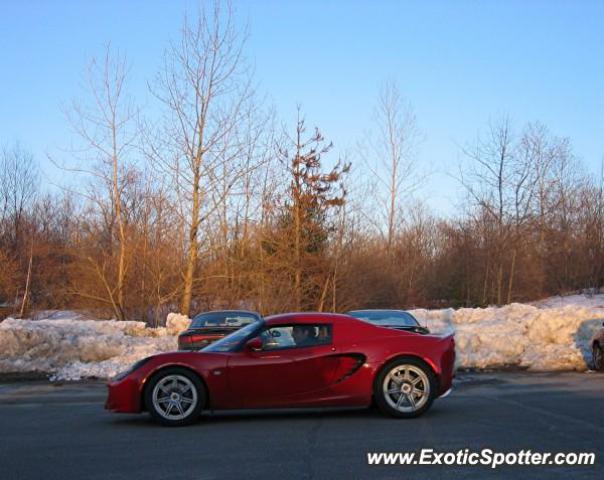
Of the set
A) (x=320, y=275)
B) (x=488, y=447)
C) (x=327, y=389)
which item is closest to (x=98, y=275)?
(x=320, y=275)

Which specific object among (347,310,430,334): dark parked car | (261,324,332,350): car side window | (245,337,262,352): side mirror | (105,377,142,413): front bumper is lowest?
(105,377,142,413): front bumper

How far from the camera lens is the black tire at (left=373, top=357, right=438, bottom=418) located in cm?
959

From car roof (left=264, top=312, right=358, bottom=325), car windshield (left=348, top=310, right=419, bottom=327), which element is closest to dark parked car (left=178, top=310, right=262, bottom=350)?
car windshield (left=348, top=310, right=419, bottom=327)

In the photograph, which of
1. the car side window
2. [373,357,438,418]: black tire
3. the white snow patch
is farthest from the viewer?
the white snow patch

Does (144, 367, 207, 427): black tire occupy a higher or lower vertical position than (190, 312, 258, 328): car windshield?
lower

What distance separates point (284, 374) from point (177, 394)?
1.34 meters

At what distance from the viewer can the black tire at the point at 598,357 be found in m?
16.6

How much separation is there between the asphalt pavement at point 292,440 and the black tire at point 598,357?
4.85 m

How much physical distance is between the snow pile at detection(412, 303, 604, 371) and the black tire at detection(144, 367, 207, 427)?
33.8 feet

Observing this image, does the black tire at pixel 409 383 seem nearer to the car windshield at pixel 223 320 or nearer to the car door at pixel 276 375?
the car door at pixel 276 375

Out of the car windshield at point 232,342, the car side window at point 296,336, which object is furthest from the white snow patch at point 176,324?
the car side window at point 296,336

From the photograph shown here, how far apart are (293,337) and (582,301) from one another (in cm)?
3339

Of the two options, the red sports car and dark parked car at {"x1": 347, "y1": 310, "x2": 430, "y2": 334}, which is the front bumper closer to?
the red sports car

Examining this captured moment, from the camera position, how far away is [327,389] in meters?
9.53
